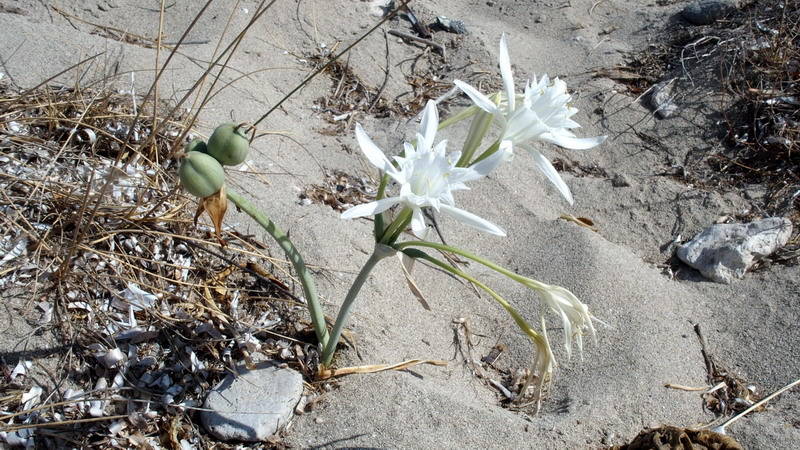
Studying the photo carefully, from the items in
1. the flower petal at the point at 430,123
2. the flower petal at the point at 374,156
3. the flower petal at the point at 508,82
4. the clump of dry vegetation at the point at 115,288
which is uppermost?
the flower petal at the point at 508,82

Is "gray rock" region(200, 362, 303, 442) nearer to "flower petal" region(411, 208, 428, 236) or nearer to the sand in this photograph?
the sand

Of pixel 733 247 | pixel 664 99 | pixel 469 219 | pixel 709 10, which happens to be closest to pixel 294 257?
pixel 469 219

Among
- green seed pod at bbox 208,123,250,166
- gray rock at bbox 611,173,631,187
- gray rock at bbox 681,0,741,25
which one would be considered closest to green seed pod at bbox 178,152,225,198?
green seed pod at bbox 208,123,250,166

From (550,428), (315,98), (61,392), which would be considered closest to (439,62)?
(315,98)

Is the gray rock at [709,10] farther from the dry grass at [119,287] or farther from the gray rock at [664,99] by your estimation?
the dry grass at [119,287]

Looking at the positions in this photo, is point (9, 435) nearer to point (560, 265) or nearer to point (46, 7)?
point (560, 265)

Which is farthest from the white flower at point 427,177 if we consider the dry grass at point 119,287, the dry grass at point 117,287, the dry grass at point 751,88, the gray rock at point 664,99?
the gray rock at point 664,99
